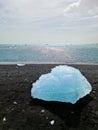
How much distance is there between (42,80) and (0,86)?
136 inches

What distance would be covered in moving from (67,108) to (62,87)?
2.99ft

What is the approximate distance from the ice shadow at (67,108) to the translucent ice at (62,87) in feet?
0.75

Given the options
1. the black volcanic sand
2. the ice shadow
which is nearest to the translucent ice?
the ice shadow

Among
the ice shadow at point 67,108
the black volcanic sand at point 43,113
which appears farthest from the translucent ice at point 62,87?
the black volcanic sand at point 43,113

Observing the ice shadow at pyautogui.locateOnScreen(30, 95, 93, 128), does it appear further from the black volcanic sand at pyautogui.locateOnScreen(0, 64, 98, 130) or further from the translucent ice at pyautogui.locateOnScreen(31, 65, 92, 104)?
the translucent ice at pyautogui.locateOnScreen(31, 65, 92, 104)

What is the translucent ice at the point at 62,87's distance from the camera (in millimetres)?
11234

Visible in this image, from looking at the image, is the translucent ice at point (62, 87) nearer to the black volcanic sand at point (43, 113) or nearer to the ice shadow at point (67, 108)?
the ice shadow at point (67, 108)

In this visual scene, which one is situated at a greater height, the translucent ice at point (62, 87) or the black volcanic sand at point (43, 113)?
the translucent ice at point (62, 87)

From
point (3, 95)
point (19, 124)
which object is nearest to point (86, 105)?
point (19, 124)

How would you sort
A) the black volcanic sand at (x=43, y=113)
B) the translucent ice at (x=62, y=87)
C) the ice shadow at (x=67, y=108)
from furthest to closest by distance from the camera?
1. the translucent ice at (x=62, y=87)
2. the ice shadow at (x=67, y=108)
3. the black volcanic sand at (x=43, y=113)

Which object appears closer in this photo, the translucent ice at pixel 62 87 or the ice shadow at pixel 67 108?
the ice shadow at pixel 67 108

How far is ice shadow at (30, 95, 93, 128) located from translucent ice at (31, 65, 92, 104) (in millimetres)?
230

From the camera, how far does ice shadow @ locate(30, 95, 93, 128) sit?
1008cm

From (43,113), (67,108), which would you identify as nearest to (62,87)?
(67,108)
